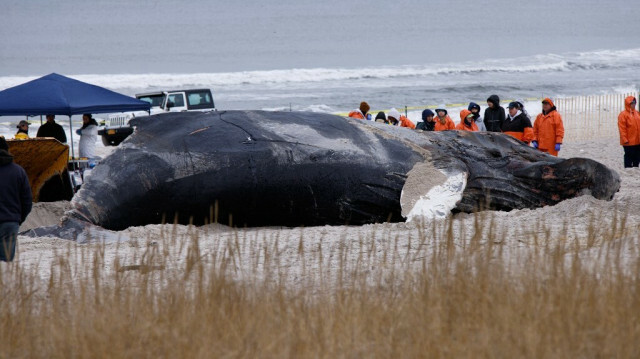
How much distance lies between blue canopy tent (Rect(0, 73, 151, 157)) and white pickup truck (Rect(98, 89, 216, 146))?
46.1 feet

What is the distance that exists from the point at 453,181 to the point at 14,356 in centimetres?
574

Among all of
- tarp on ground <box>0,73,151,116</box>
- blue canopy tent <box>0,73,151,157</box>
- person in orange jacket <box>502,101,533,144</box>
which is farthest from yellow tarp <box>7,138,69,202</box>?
person in orange jacket <box>502,101,533,144</box>

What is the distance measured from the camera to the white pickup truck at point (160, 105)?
99.0ft

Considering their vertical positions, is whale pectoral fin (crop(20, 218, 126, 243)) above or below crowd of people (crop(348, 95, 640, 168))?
below

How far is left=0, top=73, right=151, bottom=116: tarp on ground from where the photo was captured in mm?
14969

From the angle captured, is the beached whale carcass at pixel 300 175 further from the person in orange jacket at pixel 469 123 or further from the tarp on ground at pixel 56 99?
the tarp on ground at pixel 56 99

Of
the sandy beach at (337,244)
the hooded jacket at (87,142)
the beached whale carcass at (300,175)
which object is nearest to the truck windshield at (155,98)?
the hooded jacket at (87,142)

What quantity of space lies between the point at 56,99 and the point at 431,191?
9006mm

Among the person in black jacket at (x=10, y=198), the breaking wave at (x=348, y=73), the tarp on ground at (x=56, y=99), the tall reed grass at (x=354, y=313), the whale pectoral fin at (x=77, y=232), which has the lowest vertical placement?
the whale pectoral fin at (x=77, y=232)

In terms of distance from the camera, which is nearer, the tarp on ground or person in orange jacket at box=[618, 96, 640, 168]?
the tarp on ground

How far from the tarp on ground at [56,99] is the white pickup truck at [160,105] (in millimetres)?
14063

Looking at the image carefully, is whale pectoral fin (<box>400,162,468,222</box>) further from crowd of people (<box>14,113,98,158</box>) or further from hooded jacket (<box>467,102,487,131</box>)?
crowd of people (<box>14,113,98,158</box>)

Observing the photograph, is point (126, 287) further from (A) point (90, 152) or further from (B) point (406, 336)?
(A) point (90, 152)

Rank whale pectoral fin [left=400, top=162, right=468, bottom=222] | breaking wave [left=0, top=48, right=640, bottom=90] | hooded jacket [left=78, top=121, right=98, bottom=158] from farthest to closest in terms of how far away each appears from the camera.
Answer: breaking wave [left=0, top=48, right=640, bottom=90], hooded jacket [left=78, top=121, right=98, bottom=158], whale pectoral fin [left=400, top=162, right=468, bottom=222]
